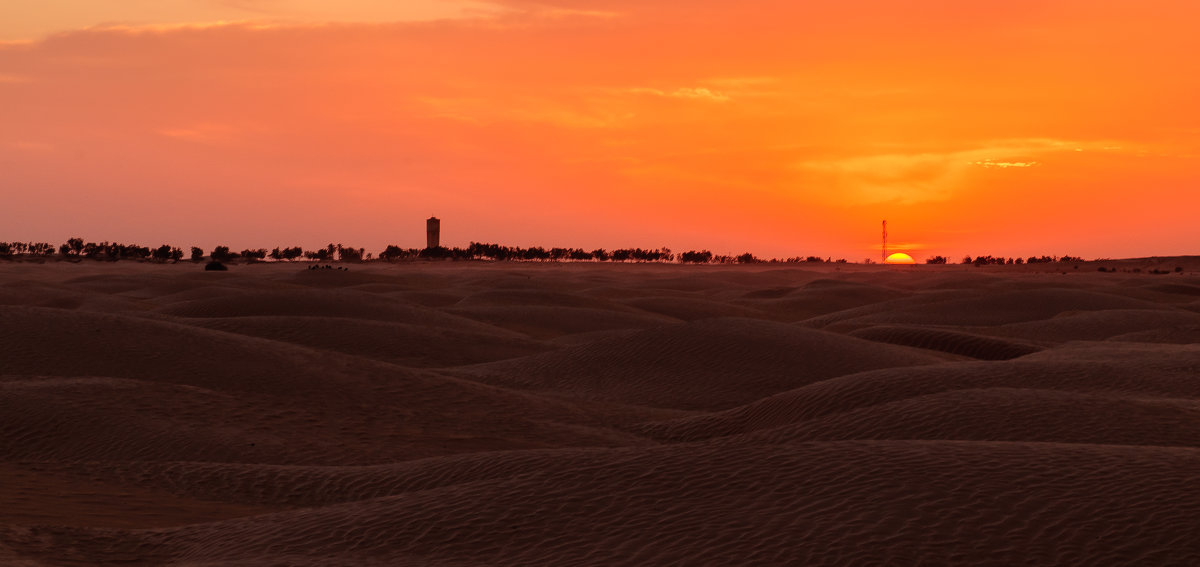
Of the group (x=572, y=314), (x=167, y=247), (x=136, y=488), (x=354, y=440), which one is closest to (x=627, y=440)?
(x=354, y=440)

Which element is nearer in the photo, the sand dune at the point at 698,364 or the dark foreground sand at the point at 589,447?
the dark foreground sand at the point at 589,447

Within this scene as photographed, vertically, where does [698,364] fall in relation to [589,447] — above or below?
above

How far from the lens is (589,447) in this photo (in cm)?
973

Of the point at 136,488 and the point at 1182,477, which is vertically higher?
the point at 1182,477

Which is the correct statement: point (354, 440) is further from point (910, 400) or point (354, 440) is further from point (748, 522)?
point (748, 522)

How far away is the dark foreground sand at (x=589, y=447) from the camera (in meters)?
5.59

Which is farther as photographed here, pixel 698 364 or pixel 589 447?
pixel 698 364

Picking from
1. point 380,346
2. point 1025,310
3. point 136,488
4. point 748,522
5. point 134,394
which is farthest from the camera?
point 1025,310

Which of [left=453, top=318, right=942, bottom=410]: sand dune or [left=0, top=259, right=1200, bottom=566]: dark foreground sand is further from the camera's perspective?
[left=453, top=318, right=942, bottom=410]: sand dune

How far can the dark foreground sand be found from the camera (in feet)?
18.4

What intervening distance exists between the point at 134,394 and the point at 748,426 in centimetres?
561

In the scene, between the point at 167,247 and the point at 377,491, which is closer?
the point at 377,491

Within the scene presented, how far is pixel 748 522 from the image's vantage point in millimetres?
5695

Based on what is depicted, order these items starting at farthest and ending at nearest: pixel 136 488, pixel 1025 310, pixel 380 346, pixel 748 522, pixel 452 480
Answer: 1. pixel 1025 310
2. pixel 380 346
3. pixel 136 488
4. pixel 452 480
5. pixel 748 522
